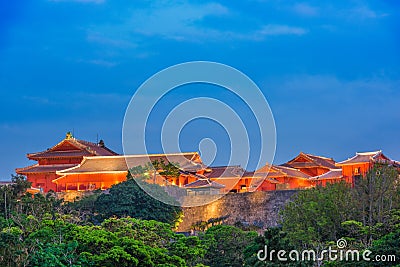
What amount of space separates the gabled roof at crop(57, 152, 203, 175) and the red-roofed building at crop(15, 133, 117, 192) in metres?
1.60

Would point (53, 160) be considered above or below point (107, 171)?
above

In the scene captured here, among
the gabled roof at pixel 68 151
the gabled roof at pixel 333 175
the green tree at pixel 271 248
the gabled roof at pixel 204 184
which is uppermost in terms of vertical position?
the gabled roof at pixel 68 151

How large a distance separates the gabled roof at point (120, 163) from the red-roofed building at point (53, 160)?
1596mm

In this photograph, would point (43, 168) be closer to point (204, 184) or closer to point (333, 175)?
point (204, 184)

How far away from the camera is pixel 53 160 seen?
148ft

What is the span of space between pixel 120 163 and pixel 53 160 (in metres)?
4.70

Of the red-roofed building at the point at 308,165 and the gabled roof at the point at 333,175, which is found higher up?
the red-roofed building at the point at 308,165

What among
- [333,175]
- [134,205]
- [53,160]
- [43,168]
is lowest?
[134,205]

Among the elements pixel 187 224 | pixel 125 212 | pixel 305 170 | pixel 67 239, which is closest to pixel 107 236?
pixel 67 239

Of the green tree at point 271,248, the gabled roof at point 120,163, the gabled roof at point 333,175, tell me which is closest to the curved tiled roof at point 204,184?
the gabled roof at point 120,163

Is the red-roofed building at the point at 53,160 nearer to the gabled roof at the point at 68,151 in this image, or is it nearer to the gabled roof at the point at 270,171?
the gabled roof at the point at 68,151

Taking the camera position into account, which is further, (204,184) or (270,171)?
(270,171)

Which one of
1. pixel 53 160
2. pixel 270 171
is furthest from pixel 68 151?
pixel 270 171

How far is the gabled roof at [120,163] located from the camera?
138 feet
